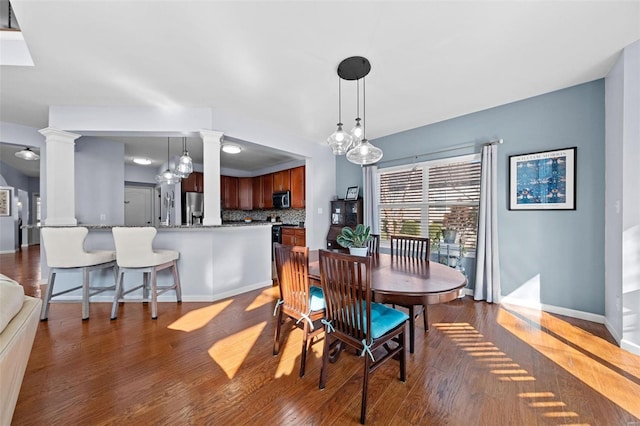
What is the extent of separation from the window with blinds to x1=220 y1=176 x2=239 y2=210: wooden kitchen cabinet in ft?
13.0

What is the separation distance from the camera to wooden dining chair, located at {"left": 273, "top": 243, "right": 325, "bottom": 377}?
1664mm

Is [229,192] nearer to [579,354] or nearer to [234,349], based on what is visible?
[234,349]

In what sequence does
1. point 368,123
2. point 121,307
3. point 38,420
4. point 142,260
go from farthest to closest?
1. point 368,123
2. point 121,307
3. point 142,260
4. point 38,420

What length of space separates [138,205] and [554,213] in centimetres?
869

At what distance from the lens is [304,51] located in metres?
2.01

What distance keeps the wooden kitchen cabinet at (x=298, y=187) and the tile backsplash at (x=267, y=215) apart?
64 cm

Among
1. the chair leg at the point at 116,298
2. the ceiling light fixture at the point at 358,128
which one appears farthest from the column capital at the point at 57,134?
the ceiling light fixture at the point at 358,128

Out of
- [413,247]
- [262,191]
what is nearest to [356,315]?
[413,247]

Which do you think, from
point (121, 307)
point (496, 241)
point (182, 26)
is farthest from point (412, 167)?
point (121, 307)

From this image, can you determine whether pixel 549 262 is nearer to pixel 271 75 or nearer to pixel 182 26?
pixel 271 75

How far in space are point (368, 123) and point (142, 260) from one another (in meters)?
3.27

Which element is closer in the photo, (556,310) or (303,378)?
(303,378)

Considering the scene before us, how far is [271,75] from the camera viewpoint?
236 cm

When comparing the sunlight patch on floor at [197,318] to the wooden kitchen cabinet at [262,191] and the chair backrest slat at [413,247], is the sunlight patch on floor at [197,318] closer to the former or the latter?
the chair backrest slat at [413,247]
